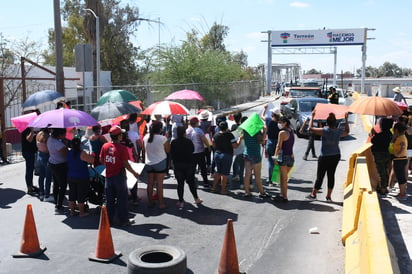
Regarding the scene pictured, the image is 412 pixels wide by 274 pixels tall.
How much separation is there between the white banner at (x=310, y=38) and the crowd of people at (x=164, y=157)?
47931 mm

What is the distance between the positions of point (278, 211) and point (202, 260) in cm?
265

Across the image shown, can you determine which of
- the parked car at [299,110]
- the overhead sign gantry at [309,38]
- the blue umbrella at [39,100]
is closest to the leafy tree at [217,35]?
the overhead sign gantry at [309,38]

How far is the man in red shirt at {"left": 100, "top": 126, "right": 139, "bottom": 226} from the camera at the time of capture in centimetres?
680

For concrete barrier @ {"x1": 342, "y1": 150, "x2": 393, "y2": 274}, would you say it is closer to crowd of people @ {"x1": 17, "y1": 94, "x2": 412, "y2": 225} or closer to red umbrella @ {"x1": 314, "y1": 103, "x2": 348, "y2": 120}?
crowd of people @ {"x1": 17, "y1": 94, "x2": 412, "y2": 225}

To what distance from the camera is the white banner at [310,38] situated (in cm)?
5431

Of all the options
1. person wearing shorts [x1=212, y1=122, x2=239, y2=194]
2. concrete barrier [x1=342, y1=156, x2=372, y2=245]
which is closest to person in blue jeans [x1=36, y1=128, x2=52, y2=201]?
person wearing shorts [x1=212, y1=122, x2=239, y2=194]

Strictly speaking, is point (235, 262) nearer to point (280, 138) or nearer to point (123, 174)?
point (123, 174)

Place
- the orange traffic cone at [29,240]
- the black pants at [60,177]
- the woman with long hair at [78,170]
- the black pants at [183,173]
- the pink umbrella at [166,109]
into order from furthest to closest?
the pink umbrella at [166,109] → the black pants at [183,173] → the black pants at [60,177] → the woman with long hair at [78,170] → the orange traffic cone at [29,240]

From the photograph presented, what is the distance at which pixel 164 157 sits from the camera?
8.02 metres

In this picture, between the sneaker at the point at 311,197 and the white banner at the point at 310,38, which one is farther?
the white banner at the point at 310,38

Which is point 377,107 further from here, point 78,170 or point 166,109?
point 78,170

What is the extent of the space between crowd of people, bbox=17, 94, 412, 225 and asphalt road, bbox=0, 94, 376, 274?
31 centimetres

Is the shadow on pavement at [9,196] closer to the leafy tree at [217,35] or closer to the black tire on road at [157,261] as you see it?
the black tire on road at [157,261]

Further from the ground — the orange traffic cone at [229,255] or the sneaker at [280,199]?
the orange traffic cone at [229,255]
